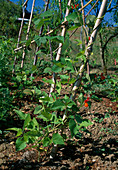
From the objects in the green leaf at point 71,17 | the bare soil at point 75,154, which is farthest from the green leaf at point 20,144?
the green leaf at point 71,17

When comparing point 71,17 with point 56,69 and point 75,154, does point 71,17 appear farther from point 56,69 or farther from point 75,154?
point 75,154

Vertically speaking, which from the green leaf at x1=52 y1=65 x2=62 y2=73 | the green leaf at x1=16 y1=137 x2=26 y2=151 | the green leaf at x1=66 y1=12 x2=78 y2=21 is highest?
the green leaf at x1=66 y1=12 x2=78 y2=21

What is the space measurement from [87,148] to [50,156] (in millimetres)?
471

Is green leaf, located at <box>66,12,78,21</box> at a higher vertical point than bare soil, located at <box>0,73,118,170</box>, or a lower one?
higher

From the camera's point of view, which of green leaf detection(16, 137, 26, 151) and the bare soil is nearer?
green leaf detection(16, 137, 26, 151)

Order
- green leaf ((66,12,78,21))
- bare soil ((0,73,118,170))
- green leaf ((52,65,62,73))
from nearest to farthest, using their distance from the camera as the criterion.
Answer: green leaf ((66,12,78,21)) → green leaf ((52,65,62,73)) → bare soil ((0,73,118,170))

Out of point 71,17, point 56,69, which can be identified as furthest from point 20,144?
point 71,17

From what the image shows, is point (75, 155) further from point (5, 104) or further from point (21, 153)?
point (5, 104)

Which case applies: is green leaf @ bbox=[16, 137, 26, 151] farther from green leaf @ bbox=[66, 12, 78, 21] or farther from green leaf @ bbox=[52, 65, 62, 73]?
green leaf @ bbox=[66, 12, 78, 21]

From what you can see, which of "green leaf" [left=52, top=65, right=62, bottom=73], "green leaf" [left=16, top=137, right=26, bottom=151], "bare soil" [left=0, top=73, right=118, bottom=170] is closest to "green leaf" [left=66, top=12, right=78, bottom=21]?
"green leaf" [left=52, top=65, right=62, bottom=73]

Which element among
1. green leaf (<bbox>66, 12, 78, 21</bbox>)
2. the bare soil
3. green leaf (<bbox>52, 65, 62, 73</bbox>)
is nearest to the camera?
green leaf (<bbox>66, 12, 78, 21</bbox>)

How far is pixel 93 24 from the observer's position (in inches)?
37.5

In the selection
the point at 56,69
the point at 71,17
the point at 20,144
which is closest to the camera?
the point at 71,17

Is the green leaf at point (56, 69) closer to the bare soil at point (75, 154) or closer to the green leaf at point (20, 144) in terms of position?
the green leaf at point (20, 144)
